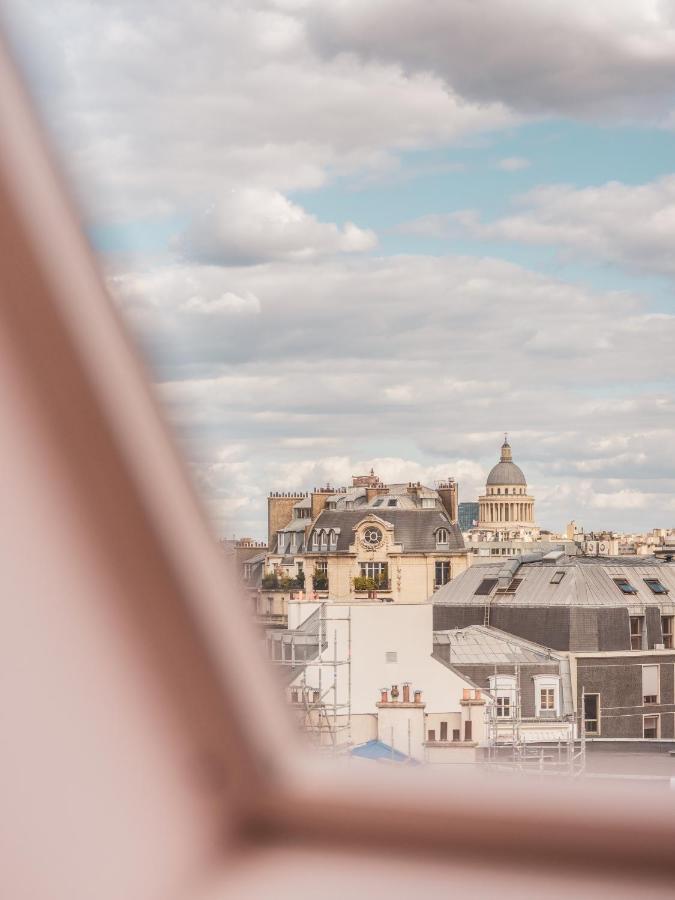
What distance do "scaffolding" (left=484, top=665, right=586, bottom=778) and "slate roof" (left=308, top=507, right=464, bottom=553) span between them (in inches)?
8.4

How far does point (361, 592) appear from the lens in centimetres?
151

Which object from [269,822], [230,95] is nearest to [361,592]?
[269,822]

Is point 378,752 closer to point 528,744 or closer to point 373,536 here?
point 528,744

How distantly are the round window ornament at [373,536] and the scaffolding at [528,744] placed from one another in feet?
0.87

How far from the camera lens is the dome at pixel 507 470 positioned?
1297 mm

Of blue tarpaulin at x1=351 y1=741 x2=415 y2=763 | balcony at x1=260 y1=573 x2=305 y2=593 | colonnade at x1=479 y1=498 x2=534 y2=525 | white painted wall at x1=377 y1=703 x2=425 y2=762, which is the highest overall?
colonnade at x1=479 y1=498 x2=534 y2=525

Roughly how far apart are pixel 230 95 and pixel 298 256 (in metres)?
0.23

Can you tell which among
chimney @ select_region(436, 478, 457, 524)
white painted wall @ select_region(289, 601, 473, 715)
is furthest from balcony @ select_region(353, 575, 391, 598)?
chimney @ select_region(436, 478, 457, 524)

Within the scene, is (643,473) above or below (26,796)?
above

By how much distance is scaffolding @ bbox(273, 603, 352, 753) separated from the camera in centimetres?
128

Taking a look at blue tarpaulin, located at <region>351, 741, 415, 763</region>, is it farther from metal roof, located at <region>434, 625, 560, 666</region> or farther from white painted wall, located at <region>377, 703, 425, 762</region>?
metal roof, located at <region>434, 625, 560, 666</region>

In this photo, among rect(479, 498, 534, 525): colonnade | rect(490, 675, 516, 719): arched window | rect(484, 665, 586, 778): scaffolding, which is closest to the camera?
rect(484, 665, 586, 778): scaffolding

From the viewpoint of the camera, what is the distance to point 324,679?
138 cm

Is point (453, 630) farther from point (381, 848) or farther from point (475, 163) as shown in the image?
point (475, 163)
